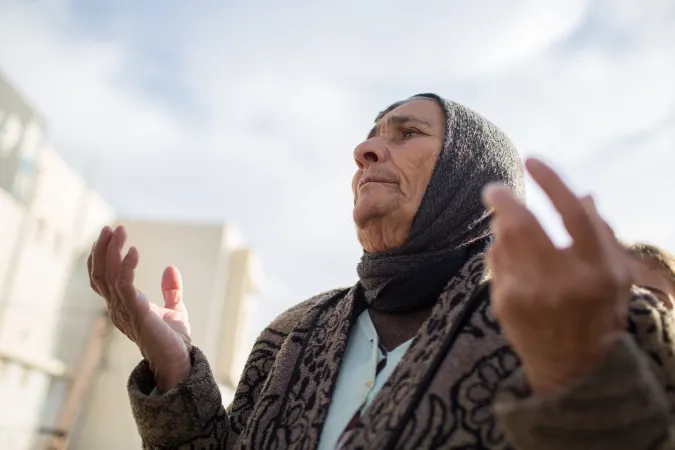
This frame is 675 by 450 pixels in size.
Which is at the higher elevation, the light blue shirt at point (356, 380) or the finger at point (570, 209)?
the finger at point (570, 209)

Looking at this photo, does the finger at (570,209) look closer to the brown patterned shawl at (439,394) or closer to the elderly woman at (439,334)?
the elderly woman at (439,334)

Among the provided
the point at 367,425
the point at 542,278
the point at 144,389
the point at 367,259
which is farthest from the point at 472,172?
the point at 144,389

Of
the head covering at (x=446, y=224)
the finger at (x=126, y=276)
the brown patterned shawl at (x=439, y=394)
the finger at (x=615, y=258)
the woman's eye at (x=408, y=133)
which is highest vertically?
the woman's eye at (x=408, y=133)

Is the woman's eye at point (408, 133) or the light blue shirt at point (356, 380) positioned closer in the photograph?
the light blue shirt at point (356, 380)

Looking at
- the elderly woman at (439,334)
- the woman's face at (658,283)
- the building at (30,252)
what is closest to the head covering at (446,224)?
the elderly woman at (439,334)

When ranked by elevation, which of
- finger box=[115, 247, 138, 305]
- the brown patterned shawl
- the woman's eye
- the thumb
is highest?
the woman's eye

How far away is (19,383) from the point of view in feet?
31.3

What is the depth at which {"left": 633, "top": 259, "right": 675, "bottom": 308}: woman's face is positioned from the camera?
1.97 m

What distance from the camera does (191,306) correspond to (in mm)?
12055

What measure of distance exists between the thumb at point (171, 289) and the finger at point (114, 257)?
1.41ft

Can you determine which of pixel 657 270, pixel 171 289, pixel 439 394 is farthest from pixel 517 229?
pixel 657 270

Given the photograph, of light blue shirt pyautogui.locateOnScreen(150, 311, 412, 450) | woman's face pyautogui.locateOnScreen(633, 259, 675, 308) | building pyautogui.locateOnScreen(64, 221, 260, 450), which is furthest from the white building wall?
woman's face pyautogui.locateOnScreen(633, 259, 675, 308)

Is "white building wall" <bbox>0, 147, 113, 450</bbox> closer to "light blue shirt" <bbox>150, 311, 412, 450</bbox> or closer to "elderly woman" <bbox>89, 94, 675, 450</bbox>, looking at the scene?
"elderly woman" <bbox>89, 94, 675, 450</bbox>

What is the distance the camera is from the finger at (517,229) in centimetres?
81
